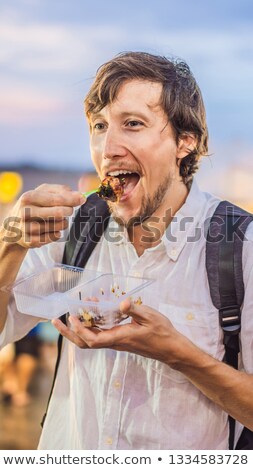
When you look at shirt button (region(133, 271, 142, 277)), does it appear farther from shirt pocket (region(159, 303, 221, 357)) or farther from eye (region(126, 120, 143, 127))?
eye (region(126, 120, 143, 127))

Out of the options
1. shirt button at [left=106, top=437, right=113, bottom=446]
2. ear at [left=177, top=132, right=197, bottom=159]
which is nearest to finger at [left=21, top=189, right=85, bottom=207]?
ear at [left=177, top=132, right=197, bottom=159]

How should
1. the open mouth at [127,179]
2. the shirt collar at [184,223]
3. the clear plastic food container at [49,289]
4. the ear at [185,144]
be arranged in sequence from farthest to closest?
the ear at [185,144] < the open mouth at [127,179] < the shirt collar at [184,223] < the clear plastic food container at [49,289]

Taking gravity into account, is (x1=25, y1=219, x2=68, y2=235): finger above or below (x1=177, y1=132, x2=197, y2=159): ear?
below

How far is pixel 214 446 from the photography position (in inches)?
69.4

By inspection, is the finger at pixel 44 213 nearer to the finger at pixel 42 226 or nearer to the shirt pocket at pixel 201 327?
the finger at pixel 42 226

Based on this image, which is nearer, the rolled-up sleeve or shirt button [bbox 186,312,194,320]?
shirt button [bbox 186,312,194,320]

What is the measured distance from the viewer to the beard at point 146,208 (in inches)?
77.5

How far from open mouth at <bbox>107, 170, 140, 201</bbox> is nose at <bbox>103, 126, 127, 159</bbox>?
6 cm

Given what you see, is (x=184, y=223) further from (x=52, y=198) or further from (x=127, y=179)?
(x=52, y=198)

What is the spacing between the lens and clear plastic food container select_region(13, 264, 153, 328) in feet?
5.35

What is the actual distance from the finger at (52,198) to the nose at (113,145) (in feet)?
0.96

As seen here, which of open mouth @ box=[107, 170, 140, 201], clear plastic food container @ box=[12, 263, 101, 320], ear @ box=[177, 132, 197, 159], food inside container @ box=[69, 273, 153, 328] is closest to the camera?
food inside container @ box=[69, 273, 153, 328]

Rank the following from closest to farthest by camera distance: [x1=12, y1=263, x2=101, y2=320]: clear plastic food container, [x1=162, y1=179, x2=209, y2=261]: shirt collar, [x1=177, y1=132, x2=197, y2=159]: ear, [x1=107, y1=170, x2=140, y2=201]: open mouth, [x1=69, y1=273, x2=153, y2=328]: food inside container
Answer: [x1=69, y1=273, x2=153, y2=328]: food inside container, [x1=12, y1=263, x2=101, y2=320]: clear plastic food container, [x1=162, y1=179, x2=209, y2=261]: shirt collar, [x1=107, y1=170, x2=140, y2=201]: open mouth, [x1=177, y1=132, x2=197, y2=159]: ear

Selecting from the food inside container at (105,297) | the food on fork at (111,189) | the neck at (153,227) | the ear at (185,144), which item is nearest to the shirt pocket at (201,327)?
the food inside container at (105,297)
